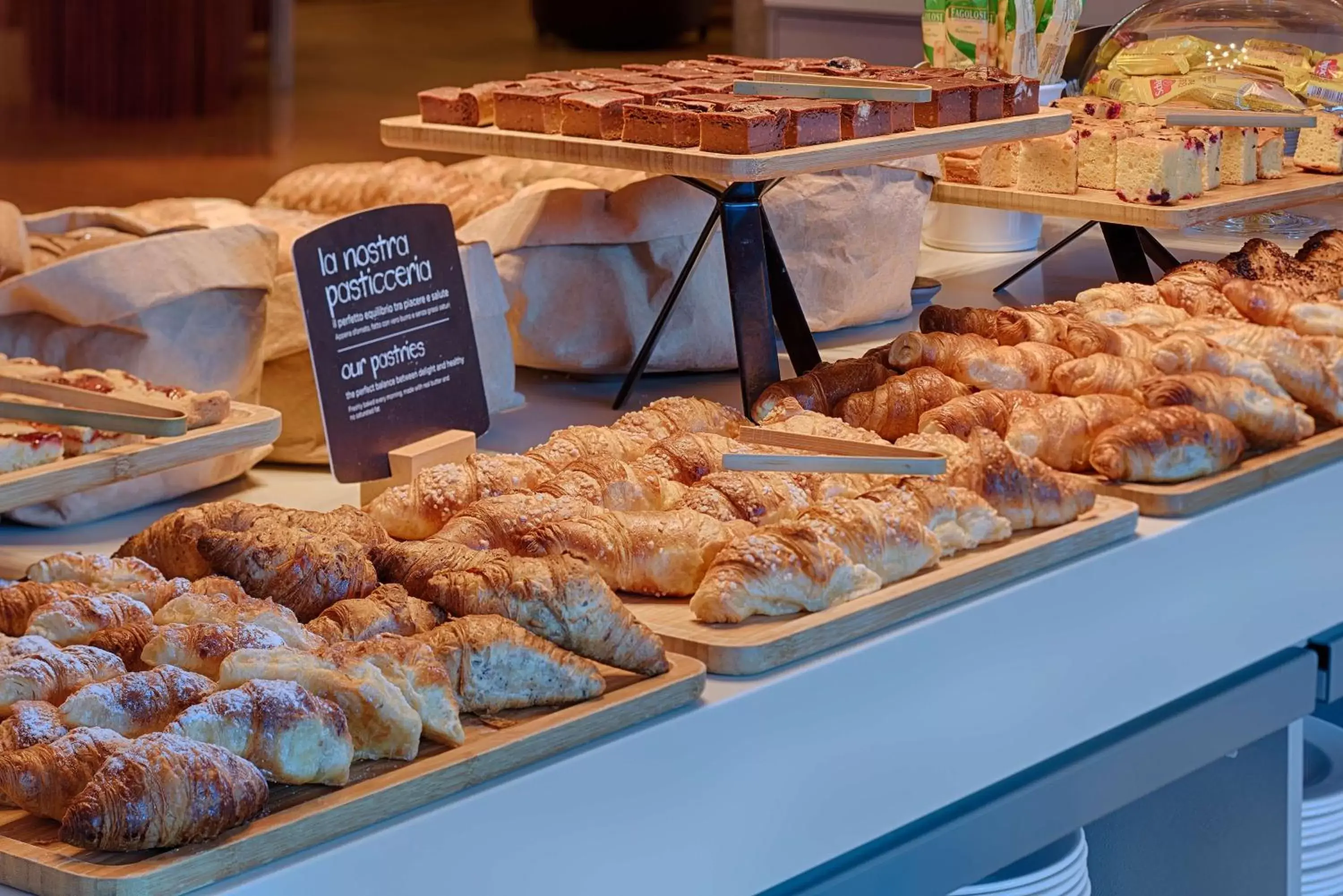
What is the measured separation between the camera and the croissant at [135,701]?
3.36ft

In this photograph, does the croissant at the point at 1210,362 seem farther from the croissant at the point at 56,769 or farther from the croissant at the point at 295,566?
the croissant at the point at 56,769

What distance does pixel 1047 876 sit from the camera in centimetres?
164

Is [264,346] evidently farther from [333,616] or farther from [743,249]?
[333,616]

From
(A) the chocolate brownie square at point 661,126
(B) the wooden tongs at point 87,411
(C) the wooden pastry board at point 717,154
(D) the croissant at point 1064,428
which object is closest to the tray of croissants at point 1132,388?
(D) the croissant at point 1064,428

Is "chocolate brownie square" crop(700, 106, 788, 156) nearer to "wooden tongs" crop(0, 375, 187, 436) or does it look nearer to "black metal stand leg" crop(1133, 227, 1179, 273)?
"wooden tongs" crop(0, 375, 187, 436)

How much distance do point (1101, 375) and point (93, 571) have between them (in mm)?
986

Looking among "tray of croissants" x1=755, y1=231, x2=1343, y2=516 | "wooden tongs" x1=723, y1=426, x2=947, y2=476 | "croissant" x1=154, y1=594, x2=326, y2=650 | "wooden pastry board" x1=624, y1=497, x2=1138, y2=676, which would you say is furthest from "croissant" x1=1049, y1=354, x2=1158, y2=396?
"croissant" x1=154, y1=594, x2=326, y2=650

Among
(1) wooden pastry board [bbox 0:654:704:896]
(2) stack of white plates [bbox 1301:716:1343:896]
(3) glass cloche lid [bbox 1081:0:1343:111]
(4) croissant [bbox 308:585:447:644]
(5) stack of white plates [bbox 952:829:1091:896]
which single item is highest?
(3) glass cloche lid [bbox 1081:0:1343:111]

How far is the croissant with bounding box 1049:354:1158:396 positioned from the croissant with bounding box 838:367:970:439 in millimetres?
114

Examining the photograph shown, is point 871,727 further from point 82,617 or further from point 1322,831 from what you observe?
point 1322,831

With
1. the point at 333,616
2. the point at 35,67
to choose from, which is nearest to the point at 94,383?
the point at 333,616

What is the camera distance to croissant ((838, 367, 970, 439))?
173 centimetres

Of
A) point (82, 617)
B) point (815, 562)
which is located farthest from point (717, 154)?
point (82, 617)

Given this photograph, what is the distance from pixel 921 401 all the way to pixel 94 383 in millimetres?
818
